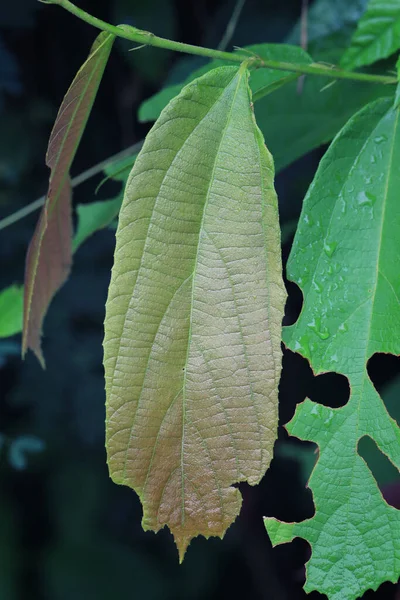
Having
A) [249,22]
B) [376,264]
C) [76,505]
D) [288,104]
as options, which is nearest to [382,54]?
[288,104]

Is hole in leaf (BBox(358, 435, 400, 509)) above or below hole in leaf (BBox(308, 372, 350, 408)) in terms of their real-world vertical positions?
below

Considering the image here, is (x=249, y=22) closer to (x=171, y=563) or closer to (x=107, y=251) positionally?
(x=107, y=251)

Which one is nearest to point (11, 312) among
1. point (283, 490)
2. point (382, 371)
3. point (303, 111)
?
point (303, 111)

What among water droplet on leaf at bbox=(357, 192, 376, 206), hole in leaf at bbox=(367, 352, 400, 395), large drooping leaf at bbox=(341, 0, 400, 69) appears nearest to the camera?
water droplet on leaf at bbox=(357, 192, 376, 206)

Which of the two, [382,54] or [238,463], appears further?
[382,54]

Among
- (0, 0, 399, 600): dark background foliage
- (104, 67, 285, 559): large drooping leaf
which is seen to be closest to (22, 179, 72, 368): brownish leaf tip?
(104, 67, 285, 559): large drooping leaf

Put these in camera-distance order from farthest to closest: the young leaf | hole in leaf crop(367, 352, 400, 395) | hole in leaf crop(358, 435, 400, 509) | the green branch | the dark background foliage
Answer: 1. hole in leaf crop(367, 352, 400, 395)
2. the dark background foliage
3. hole in leaf crop(358, 435, 400, 509)
4. the young leaf
5. the green branch

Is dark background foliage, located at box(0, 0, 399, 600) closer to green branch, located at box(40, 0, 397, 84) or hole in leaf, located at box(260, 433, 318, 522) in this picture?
hole in leaf, located at box(260, 433, 318, 522)
